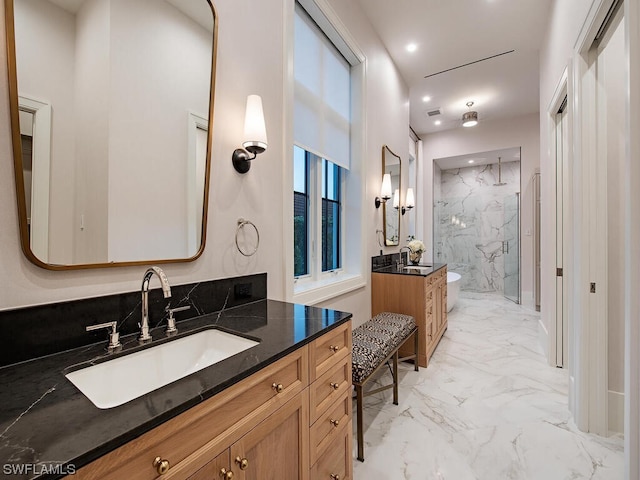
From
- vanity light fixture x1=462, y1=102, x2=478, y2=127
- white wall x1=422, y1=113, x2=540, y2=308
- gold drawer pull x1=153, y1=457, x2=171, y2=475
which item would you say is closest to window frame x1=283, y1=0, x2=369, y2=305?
gold drawer pull x1=153, y1=457, x2=171, y2=475

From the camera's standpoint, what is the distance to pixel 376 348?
1908 mm

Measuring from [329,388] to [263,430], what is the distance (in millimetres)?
399

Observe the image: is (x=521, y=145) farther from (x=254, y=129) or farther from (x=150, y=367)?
(x=150, y=367)

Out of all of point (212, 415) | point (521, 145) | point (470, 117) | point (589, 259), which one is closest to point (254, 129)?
point (212, 415)

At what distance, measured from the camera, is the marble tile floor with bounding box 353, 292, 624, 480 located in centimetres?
155

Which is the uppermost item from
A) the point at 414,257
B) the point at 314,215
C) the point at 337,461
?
the point at 314,215

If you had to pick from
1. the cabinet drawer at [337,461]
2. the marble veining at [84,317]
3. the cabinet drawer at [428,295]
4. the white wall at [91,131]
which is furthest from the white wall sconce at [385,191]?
the white wall at [91,131]

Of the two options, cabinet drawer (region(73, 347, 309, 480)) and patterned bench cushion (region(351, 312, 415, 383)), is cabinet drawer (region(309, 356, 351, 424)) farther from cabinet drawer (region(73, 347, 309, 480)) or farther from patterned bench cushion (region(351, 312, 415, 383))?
patterned bench cushion (region(351, 312, 415, 383))

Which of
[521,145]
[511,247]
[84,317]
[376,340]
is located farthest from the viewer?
[511,247]

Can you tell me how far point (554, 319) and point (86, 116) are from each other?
3.65 metres

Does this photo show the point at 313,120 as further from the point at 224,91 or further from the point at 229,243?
the point at 229,243

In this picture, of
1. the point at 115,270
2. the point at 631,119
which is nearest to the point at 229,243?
the point at 115,270

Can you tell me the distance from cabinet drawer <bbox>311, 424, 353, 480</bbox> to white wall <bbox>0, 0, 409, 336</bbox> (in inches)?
31.0

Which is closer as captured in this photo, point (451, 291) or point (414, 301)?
point (414, 301)
